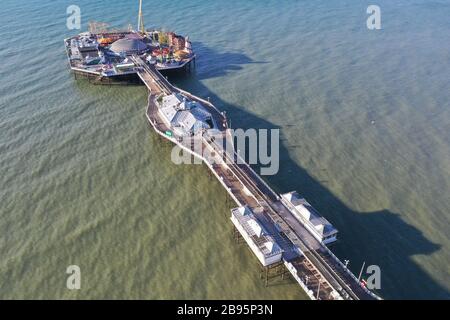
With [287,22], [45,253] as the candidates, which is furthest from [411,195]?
[287,22]

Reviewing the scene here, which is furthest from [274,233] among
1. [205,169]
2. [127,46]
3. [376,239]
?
[127,46]

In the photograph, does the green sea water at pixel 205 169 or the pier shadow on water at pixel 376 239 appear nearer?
the pier shadow on water at pixel 376 239

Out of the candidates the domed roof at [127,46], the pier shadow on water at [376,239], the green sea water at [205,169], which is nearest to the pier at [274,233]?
the green sea water at [205,169]

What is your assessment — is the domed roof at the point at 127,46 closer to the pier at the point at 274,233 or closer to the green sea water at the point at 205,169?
the green sea water at the point at 205,169

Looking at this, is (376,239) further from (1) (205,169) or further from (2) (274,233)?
(1) (205,169)

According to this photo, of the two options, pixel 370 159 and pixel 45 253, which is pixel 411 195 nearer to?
pixel 370 159
